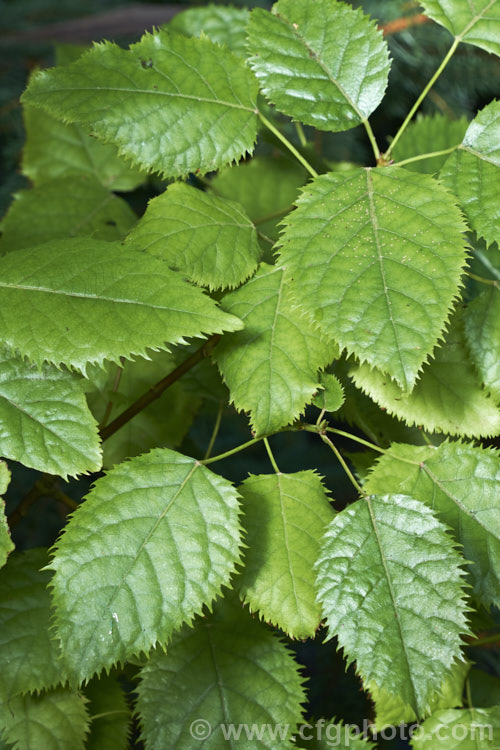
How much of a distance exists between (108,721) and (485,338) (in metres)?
0.66

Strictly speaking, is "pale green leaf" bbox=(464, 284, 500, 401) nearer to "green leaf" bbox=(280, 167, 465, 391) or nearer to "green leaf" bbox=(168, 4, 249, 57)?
"green leaf" bbox=(280, 167, 465, 391)

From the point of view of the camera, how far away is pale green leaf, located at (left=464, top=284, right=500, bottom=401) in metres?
0.75

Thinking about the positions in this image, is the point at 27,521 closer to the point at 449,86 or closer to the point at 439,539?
Answer: the point at 439,539

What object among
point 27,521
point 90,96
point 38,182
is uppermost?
point 90,96

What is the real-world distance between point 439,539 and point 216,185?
27.1 inches

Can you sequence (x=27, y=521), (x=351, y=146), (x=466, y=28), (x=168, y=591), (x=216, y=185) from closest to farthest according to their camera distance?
(x=168, y=591) < (x=466, y=28) < (x=216, y=185) < (x=27, y=521) < (x=351, y=146)

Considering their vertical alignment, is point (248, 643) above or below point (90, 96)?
below

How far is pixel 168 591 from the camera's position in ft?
2.10

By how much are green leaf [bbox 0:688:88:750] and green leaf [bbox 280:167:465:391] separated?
0.53 metres

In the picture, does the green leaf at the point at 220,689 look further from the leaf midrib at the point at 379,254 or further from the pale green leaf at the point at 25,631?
the leaf midrib at the point at 379,254

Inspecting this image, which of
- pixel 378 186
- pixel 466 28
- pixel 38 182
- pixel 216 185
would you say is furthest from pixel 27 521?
pixel 466 28

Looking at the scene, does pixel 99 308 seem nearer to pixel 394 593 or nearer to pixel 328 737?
pixel 394 593

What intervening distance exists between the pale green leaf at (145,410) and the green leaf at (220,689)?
0.81ft
